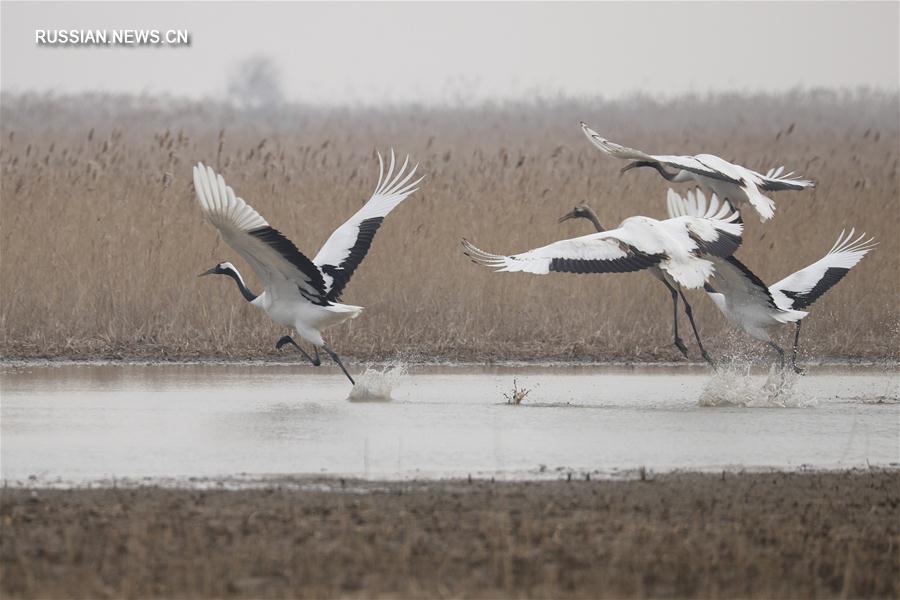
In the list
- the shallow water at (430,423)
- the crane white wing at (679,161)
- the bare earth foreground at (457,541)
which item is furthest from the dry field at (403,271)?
the bare earth foreground at (457,541)

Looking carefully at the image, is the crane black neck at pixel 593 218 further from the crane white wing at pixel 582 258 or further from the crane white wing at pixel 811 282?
the crane white wing at pixel 582 258

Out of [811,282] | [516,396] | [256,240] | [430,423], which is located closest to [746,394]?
[516,396]

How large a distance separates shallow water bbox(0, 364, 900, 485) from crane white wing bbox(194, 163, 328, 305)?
2.53 feet

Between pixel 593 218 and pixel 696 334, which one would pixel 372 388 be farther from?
pixel 593 218

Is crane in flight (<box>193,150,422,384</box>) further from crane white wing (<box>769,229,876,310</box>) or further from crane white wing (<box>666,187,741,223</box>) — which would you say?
crane white wing (<box>769,229,876,310</box>)

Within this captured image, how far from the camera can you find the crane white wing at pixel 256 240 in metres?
9.61

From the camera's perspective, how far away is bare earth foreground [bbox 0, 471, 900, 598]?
17.4 feet

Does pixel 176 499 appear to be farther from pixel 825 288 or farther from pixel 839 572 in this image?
pixel 825 288

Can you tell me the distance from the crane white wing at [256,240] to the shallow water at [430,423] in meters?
0.77

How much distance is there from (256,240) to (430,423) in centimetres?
177

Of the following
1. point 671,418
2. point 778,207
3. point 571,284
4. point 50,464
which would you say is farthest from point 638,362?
point 50,464

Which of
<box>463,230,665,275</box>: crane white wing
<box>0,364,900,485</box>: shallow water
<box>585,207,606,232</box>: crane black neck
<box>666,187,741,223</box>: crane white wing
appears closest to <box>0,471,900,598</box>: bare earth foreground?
<box>0,364,900,485</box>: shallow water

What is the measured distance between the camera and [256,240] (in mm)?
10164

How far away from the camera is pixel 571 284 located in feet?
46.5
